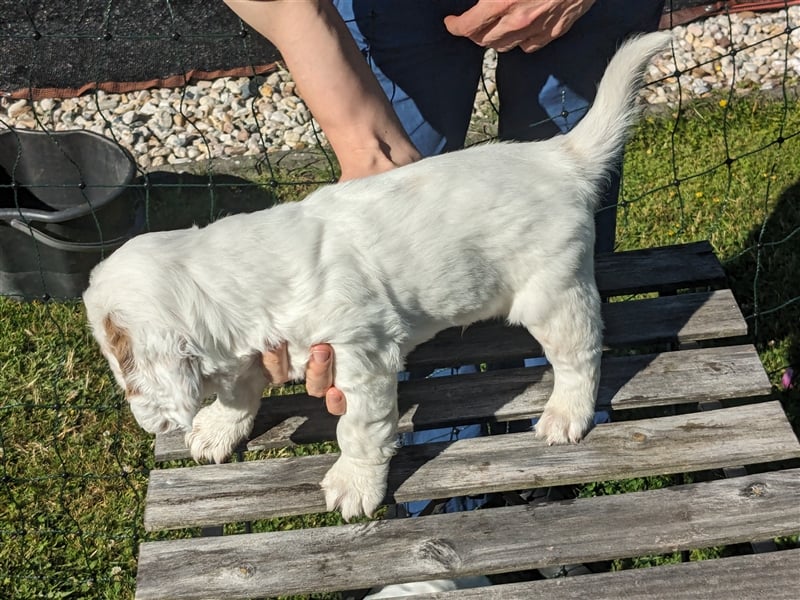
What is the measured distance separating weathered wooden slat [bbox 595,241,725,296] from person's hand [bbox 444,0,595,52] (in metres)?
0.93

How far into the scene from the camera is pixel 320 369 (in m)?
2.37

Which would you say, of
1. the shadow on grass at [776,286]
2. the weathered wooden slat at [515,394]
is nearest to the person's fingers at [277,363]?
the weathered wooden slat at [515,394]

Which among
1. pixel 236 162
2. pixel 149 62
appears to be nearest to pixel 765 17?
pixel 236 162

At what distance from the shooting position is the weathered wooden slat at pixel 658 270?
334 centimetres

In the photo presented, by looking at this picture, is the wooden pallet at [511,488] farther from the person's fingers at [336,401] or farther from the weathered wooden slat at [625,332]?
the person's fingers at [336,401]

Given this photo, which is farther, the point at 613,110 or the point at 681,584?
the point at 613,110

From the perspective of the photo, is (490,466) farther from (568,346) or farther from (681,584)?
(681,584)

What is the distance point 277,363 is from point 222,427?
48 cm

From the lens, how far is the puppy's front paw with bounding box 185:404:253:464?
110 inches

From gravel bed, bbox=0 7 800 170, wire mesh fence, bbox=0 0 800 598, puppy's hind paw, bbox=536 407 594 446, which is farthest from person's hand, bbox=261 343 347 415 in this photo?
gravel bed, bbox=0 7 800 170

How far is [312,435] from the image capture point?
2.84 metres

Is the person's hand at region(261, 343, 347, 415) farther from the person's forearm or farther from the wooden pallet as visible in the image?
the person's forearm

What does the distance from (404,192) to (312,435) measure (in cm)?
85

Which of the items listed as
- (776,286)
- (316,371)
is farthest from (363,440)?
(776,286)
